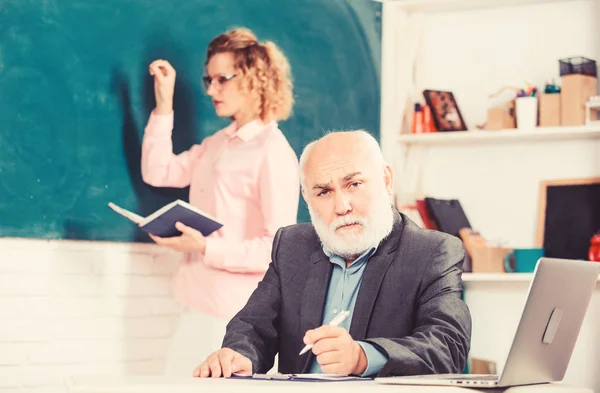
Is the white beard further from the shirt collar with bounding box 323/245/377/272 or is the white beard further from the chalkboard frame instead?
the chalkboard frame

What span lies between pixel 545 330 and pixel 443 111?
279 centimetres

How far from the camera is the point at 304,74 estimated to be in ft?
14.0

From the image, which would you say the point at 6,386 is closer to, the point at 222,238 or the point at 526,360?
the point at 222,238

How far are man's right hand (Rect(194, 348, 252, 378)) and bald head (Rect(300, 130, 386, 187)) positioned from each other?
23.5 inches

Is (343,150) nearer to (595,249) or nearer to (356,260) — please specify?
(356,260)

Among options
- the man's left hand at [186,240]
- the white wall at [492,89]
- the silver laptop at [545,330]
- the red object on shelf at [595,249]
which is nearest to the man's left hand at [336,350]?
the silver laptop at [545,330]

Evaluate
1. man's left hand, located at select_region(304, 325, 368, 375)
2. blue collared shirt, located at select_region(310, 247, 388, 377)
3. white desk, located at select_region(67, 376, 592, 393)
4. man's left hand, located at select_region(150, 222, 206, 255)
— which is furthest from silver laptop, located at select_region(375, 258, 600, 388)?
man's left hand, located at select_region(150, 222, 206, 255)

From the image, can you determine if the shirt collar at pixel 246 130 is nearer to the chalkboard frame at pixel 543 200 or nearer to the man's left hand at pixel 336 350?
the chalkboard frame at pixel 543 200

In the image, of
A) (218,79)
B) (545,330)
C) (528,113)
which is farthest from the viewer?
(528,113)

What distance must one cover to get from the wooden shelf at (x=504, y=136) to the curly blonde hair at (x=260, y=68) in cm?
77

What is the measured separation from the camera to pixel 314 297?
245 centimetres

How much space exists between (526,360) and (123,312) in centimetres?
217

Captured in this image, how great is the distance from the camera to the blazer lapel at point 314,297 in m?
2.43

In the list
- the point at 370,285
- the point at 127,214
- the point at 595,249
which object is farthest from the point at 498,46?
the point at 370,285
